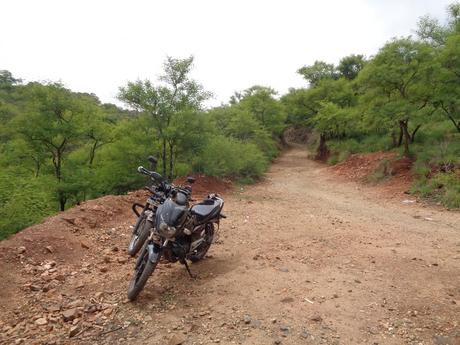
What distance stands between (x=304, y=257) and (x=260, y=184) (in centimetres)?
1011

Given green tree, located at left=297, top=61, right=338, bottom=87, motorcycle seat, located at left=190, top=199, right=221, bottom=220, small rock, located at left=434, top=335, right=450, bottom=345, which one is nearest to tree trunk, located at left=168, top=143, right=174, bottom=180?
motorcycle seat, located at left=190, top=199, right=221, bottom=220

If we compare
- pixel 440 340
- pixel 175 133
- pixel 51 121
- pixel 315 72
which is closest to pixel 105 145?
pixel 51 121

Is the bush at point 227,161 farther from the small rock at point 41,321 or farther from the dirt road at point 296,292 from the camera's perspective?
the small rock at point 41,321

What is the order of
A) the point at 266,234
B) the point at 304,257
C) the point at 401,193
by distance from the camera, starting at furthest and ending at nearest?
the point at 401,193, the point at 266,234, the point at 304,257

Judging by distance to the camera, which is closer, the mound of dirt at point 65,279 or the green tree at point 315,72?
the mound of dirt at point 65,279

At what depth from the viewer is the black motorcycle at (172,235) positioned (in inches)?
149

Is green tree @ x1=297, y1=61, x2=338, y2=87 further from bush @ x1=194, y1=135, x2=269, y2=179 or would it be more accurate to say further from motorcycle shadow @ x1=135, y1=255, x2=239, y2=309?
motorcycle shadow @ x1=135, y1=255, x2=239, y2=309

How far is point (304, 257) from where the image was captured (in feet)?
17.1

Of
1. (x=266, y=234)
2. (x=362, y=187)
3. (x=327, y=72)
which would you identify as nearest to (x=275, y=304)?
(x=266, y=234)

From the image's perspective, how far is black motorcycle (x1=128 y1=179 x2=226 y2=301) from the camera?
379cm

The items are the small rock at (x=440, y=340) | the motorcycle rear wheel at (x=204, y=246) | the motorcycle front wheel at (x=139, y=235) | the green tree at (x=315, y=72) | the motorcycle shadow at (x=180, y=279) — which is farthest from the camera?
the green tree at (x=315, y=72)

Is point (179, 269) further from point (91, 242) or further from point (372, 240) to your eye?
point (372, 240)

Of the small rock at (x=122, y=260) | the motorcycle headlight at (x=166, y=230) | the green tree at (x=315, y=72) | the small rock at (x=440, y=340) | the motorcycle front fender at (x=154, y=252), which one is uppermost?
the green tree at (x=315, y=72)

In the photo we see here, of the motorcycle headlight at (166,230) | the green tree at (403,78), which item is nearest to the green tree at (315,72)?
the green tree at (403,78)
